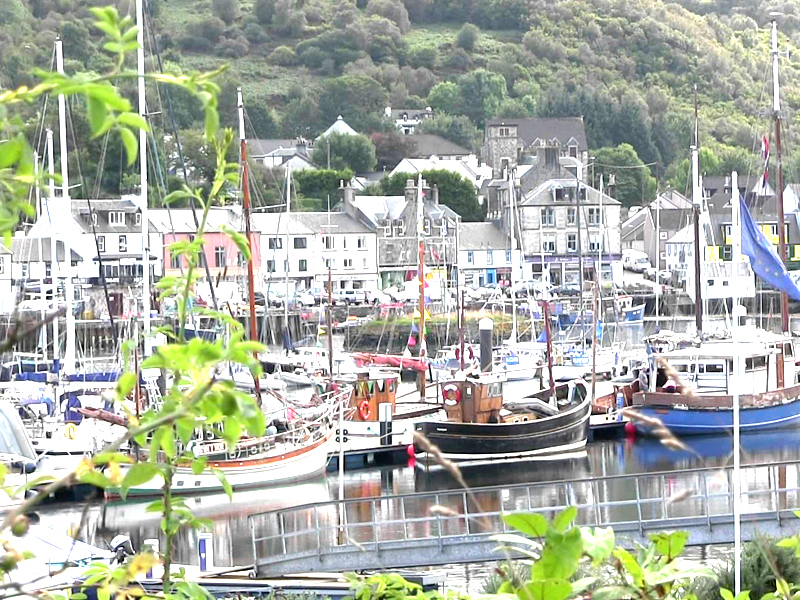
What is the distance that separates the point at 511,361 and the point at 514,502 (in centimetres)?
2257

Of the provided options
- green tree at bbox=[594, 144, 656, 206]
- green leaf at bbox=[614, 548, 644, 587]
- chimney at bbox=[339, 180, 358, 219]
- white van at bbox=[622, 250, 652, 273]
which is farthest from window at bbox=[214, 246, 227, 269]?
green leaf at bbox=[614, 548, 644, 587]

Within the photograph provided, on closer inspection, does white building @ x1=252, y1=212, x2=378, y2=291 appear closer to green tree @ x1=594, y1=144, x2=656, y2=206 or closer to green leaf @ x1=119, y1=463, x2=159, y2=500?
green tree @ x1=594, y1=144, x2=656, y2=206

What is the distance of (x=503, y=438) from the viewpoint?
32.9m

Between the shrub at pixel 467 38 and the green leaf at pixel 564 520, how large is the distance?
150 metres

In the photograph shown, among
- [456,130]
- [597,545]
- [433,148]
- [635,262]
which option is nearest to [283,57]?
[456,130]

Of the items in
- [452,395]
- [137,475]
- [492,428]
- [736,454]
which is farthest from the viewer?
[452,395]

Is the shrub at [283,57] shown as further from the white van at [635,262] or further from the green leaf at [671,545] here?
the green leaf at [671,545]

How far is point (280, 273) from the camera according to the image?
70.2m

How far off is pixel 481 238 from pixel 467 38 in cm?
7670

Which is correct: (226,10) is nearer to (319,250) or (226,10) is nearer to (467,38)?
(467,38)

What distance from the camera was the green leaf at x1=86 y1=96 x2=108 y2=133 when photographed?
86.2 inches

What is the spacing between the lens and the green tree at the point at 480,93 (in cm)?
13200

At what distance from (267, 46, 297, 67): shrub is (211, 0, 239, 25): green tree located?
1064 centimetres

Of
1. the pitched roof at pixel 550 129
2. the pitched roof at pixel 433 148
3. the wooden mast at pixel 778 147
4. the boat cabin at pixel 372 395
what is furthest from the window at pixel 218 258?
the pitched roof at pixel 550 129
